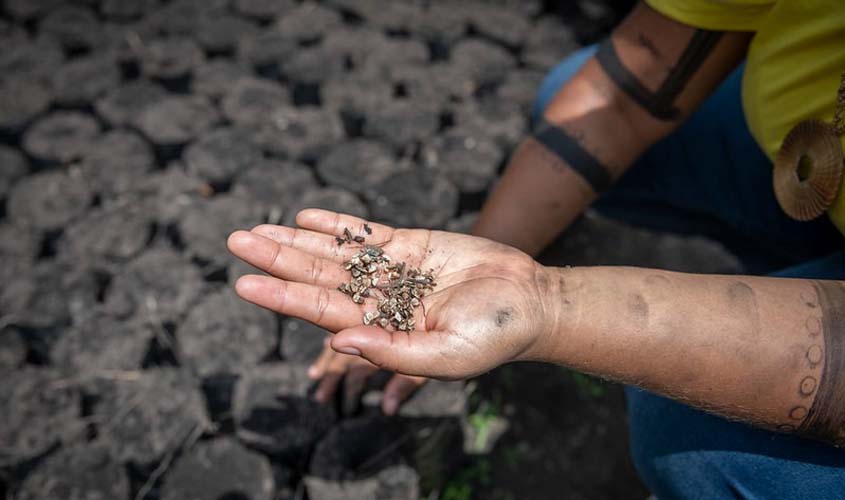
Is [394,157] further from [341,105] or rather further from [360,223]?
[360,223]

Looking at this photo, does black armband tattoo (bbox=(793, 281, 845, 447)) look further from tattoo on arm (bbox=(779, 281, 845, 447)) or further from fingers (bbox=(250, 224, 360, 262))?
fingers (bbox=(250, 224, 360, 262))

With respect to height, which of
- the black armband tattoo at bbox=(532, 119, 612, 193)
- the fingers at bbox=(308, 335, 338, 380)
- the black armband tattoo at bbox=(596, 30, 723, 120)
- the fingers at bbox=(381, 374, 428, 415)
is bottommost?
the fingers at bbox=(308, 335, 338, 380)

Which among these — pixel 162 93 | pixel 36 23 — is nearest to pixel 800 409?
pixel 162 93

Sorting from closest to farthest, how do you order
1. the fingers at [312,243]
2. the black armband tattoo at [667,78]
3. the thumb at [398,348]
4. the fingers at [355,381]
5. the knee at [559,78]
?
the thumb at [398,348] < the fingers at [312,243] < the black armband tattoo at [667,78] < the fingers at [355,381] < the knee at [559,78]

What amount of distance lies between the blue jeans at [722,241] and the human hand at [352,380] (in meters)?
0.63

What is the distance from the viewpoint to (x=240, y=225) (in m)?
2.38

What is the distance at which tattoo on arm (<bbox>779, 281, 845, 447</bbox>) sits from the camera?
4.08 feet

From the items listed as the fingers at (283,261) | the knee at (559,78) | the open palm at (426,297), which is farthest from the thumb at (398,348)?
the knee at (559,78)

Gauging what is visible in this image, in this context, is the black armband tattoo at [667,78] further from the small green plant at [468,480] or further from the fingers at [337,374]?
the small green plant at [468,480]

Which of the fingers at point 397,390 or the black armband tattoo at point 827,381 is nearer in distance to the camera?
the black armband tattoo at point 827,381

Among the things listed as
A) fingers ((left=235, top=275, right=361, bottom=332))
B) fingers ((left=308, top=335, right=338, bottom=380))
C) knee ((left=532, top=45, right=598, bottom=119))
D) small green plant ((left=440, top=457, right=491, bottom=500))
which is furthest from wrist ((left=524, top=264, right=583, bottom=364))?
knee ((left=532, top=45, right=598, bottom=119))

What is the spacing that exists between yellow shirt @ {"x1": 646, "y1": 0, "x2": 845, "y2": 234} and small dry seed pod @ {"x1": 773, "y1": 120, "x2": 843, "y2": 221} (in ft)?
0.10

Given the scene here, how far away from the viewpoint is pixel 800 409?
125 centimetres

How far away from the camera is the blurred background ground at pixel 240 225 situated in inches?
73.5
